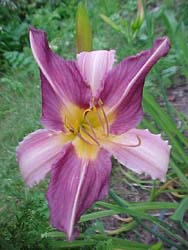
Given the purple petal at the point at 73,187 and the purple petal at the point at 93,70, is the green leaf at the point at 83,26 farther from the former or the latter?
the purple petal at the point at 73,187

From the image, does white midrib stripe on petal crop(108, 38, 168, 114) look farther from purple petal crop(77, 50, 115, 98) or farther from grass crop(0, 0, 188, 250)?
grass crop(0, 0, 188, 250)

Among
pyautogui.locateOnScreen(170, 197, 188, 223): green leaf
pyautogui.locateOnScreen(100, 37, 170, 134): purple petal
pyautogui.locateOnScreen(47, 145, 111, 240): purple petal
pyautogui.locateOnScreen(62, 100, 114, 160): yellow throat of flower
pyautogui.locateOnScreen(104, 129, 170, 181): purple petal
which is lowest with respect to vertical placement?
pyautogui.locateOnScreen(170, 197, 188, 223): green leaf

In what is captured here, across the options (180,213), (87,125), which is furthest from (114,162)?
(87,125)

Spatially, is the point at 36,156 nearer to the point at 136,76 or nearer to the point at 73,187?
the point at 73,187

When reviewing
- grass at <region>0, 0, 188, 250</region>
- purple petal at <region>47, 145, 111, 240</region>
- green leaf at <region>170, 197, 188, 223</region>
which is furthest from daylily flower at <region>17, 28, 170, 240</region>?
green leaf at <region>170, 197, 188, 223</region>

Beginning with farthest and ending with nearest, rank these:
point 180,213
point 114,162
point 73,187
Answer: point 114,162 → point 180,213 → point 73,187

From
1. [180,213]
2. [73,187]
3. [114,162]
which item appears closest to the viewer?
[73,187]
